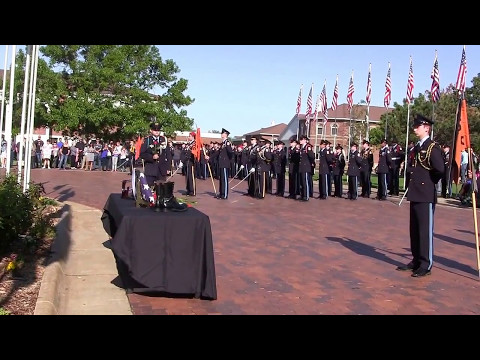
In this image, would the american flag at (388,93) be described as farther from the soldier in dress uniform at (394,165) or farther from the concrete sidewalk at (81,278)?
the concrete sidewalk at (81,278)

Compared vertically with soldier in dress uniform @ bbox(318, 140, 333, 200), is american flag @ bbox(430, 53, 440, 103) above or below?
above

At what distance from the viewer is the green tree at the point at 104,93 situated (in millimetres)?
42344

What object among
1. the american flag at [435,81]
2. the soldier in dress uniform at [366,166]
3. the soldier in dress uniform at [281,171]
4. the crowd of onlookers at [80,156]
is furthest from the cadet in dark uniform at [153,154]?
the crowd of onlookers at [80,156]

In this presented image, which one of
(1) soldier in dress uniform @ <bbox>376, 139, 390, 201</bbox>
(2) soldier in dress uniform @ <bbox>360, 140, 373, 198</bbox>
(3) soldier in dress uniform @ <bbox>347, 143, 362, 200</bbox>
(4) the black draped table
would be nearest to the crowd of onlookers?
(2) soldier in dress uniform @ <bbox>360, 140, 373, 198</bbox>

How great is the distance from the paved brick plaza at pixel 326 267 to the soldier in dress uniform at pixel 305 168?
147 inches

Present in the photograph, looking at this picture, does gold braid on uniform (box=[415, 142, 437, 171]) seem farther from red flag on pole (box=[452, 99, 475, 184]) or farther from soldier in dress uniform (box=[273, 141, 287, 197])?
soldier in dress uniform (box=[273, 141, 287, 197])

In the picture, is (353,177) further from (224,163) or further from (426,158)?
(426,158)

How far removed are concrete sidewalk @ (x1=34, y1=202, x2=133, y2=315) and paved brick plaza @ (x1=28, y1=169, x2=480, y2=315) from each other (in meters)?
0.29

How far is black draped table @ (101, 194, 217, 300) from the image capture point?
232 inches

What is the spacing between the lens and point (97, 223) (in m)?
10.7

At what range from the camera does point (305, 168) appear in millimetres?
18672

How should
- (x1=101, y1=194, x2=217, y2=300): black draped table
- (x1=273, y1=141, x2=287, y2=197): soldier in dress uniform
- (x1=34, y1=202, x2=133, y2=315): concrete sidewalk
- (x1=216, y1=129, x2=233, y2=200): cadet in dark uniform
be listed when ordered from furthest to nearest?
(x1=273, y1=141, x2=287, y2=197): soldier in dress uniform → (x1=216, y1=129, x2=233, y2=200): cadet in dark uniform → (x1=101, y1=194, x2=217, y2=300): black draped table → (x1=34, y1=202, x2=133, y2=315): concrete sidewalk
